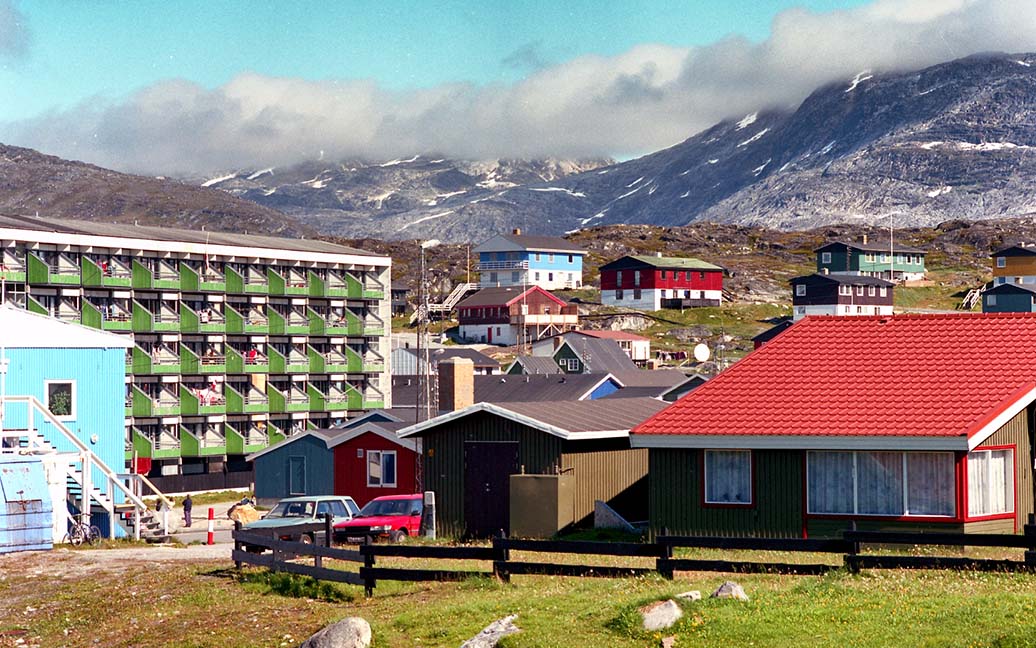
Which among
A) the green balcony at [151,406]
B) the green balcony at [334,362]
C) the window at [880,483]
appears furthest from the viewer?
the green balcony at [334,362]

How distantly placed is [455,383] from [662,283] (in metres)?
145

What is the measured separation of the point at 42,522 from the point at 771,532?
24.1 meters

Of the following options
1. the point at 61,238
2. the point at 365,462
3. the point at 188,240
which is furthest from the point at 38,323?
the point at 188,240

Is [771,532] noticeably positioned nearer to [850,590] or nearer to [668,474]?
[668,474]

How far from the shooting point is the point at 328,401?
106 m

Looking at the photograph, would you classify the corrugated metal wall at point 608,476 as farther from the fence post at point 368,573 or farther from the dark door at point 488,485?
the fence post at point 368,573

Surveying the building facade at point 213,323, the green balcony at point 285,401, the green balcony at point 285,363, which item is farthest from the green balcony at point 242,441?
the green balcony at point 285,363

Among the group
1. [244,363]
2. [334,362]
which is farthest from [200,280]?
[334,362]

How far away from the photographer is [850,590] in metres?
23.3

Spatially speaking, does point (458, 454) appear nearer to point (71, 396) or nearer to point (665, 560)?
point (665, 560)

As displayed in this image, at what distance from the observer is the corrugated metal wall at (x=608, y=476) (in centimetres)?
4094

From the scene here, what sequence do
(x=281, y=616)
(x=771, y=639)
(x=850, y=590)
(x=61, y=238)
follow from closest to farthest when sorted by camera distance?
(x=771, y=639)
(x=850, y=590)
(x=281, y=616)
(x=61, y=238)

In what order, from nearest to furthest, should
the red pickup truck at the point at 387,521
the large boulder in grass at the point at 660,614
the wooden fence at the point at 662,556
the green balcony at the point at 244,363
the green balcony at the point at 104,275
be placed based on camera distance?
the large boulder in grass at the point at 660,614 < the wooden fence at the point at 662,556 < the red pickup truck at the point at 387,521 < the green balcony at the point at 104,275 < the green balcony at the point at 244,363

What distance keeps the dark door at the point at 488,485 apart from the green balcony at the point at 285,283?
62.2 m
